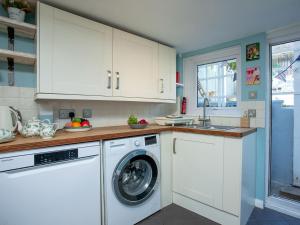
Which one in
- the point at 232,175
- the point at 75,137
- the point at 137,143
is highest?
the point at 75,137

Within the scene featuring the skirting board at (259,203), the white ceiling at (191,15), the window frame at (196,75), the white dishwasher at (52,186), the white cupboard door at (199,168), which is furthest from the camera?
the window frame at (196,75)

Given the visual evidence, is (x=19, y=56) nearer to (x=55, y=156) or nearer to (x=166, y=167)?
→ (x=55, y=156)

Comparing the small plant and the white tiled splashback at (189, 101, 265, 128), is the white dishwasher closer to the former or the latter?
the small plant

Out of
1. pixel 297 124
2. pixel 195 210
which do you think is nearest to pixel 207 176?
pixel 195 210

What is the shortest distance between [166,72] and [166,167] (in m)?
1.21

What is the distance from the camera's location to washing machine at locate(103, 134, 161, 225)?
148cm

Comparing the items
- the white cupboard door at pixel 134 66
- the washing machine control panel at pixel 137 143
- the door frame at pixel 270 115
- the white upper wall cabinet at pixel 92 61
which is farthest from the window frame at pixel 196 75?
the washing machine control panel at pixel 137 143

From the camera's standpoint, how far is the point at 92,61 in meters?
1.67

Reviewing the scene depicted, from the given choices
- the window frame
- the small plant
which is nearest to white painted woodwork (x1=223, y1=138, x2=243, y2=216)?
the window frame

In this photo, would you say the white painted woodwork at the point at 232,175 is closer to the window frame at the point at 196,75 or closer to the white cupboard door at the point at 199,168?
the white cupboard door at the point at 199,168

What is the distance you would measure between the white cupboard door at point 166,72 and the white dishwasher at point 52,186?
4.06 ft

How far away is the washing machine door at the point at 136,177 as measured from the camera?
1535 millimetres

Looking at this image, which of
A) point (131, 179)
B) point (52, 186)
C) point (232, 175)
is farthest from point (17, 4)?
point (232, 175)

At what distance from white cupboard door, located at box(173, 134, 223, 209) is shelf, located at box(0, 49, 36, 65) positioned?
5.11 ft
